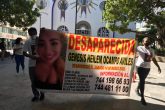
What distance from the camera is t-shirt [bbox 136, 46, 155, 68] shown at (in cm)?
919

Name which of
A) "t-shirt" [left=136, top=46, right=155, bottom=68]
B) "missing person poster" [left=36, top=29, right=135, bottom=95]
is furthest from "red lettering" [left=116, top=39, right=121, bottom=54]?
"t-shirt" [left=136, top=46, right=155, bottom=68]

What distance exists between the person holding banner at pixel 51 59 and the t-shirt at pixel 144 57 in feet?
6.32

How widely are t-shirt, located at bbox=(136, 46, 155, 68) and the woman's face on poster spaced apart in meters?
2.03

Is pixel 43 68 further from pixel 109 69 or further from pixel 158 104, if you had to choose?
pixel 158 104

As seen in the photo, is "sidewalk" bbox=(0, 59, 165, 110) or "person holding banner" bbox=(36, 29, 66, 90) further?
"person holding banner" bbox=(36, 29, 66, 90)

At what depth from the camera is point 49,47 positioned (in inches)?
344

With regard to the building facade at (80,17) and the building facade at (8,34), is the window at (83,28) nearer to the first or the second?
the building facade at (80,17)

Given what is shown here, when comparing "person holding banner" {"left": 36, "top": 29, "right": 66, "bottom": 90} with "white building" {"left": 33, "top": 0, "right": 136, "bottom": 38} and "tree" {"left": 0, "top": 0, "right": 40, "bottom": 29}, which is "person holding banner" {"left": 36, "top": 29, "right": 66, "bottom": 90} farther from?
"white building" {"left": 33, "top": 0, "right": 136, "bottom": 38}

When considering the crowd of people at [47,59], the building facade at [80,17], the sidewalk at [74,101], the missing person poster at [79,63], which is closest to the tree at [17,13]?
the sidewalk at [74,101]

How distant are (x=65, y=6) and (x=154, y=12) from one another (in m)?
49.5

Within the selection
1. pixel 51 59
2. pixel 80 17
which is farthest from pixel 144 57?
pixel 80 17

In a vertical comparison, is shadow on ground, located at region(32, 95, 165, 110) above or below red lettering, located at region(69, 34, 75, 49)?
below

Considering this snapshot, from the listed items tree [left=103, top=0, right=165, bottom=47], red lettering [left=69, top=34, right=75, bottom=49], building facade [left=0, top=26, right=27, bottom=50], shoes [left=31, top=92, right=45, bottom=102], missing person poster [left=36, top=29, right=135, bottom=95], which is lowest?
shoes [left=31, top=92, right=45, bottom=102]

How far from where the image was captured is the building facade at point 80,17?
256 ft
